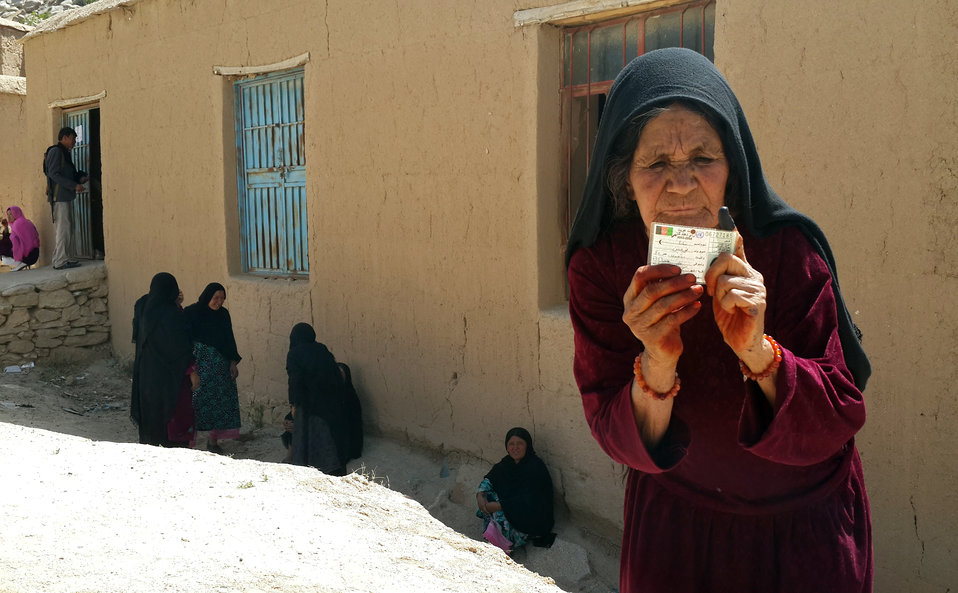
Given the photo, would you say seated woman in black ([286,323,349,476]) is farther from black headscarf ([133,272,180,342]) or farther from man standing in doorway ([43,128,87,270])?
man standing in doorway ([43,128,87,270])

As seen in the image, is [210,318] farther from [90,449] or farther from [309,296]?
[90,449]

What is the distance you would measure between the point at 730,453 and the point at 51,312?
361 inches

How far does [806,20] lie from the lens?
369 cm

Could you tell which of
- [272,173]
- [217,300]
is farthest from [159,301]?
[272,173]

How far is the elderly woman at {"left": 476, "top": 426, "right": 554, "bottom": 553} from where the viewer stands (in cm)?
491

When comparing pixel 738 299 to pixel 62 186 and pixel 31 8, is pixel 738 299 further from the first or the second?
pixel 31 8

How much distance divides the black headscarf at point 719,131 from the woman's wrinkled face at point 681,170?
0.03 meters

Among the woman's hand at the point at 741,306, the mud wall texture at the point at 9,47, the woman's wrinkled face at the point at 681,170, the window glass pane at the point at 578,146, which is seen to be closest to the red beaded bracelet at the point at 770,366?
the woman's hand at the point at 741,306

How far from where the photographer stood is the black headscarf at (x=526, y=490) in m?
4.91

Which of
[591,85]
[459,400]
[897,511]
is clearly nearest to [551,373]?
[459,400]

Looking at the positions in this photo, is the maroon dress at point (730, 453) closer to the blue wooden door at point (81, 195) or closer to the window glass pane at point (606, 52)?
the window glass pane at point (606, 52)

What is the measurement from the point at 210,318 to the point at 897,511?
16.8 ft

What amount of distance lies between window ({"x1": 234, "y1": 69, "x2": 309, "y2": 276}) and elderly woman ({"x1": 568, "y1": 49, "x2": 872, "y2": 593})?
567cm

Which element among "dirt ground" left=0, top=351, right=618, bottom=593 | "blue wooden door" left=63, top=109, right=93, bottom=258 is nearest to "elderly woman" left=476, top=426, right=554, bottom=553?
"dirt ground" left=0, top=351, right=618, bottom=593
